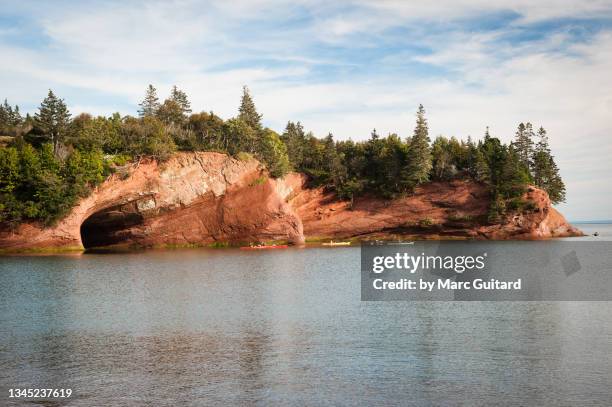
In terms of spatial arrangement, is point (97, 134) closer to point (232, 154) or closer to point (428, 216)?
point (232, 154)

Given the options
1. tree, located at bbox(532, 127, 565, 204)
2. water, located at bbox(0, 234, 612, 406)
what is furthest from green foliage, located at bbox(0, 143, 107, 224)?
tree, located at bbox(532, 127, 565, 204)

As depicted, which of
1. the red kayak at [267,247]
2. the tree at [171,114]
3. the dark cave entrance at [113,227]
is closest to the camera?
the dark cave entrance at [113,227]

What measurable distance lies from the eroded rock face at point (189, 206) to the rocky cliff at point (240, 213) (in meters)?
0.14

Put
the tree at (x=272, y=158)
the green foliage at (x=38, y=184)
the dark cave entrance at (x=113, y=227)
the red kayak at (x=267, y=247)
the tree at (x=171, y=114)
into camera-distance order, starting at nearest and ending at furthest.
Answer: 1. the green foliage at (x=38, y=184)
2. the dark cave entrance at (x=113, y=227)
3. the red kayak at (x=267, y=247)
4. the tree at (x=272, y=158)
5. the tree at (x=171, y=114)

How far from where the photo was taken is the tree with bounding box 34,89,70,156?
75812mm

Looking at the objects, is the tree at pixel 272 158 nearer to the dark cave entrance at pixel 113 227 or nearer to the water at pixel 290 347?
the dark cave entrance at pixel 113 227

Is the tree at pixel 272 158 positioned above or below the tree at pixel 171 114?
below

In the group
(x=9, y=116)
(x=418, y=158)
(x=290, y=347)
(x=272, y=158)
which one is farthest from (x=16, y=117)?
(x=290, y=347)

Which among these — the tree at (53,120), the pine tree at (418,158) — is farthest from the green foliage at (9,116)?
the pine tree at (418,158)

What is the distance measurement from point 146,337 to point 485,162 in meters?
84.6

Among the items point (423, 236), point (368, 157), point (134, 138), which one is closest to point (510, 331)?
point (134, 138)

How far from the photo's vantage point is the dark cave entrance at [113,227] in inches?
3157

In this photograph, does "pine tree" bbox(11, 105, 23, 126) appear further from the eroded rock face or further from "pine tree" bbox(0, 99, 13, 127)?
the eroded rock face

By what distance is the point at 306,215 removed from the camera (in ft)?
343
